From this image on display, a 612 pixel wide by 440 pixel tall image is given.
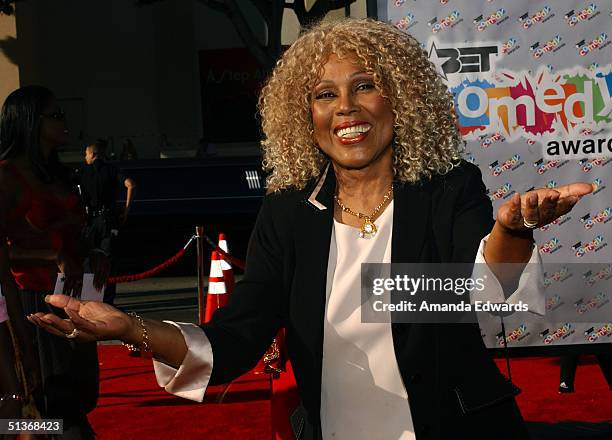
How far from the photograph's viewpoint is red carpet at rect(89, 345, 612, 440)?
657 cm

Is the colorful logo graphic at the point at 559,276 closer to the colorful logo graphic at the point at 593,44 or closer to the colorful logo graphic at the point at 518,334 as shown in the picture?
the colorful logo graphic at the point at 518,334

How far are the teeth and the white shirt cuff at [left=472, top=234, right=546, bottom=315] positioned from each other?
0.51 m

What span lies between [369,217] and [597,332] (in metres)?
3.90

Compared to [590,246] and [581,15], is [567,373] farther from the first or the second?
[581,15]

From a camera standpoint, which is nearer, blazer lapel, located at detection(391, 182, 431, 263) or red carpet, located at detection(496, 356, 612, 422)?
blazer lapel, located at detection(391, 182, 431, 263)

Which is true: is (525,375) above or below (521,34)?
below

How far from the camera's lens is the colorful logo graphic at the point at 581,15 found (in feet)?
19.3

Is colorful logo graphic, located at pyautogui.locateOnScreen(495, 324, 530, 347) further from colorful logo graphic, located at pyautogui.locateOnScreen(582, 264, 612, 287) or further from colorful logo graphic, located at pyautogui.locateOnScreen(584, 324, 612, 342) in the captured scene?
colorful logo graphic, located at pyautogui.locateOnScreen(582, 264, 612, 287)

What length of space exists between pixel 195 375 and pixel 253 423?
14.2 feet

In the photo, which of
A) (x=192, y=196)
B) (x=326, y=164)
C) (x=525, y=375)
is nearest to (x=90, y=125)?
(x=192, y=196)

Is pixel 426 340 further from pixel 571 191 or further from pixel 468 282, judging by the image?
pixel 571 191

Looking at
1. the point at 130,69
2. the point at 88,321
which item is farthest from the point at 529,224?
the point at 130,69

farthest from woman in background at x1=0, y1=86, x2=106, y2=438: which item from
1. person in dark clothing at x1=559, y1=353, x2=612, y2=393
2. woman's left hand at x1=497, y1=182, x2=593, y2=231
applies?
person in dark clothing at x1=559, y1=353, x2=612, y2=393

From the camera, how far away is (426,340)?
2.54m
